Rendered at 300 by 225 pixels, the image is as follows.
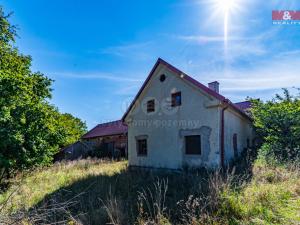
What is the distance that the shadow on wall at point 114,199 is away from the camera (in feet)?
17.7

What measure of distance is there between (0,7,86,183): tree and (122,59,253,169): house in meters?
5.00

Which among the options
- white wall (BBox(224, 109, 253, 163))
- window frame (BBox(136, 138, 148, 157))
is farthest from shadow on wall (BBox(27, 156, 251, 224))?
window frame (BBox(136, 138, 148, 157))

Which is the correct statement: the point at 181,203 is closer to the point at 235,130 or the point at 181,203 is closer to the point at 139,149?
the point at 235,130

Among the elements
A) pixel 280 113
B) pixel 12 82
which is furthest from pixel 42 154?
pixel 280 113

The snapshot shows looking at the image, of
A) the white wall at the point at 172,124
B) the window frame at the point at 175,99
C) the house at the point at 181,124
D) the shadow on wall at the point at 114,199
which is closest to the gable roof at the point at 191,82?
the house at the point at 181,124

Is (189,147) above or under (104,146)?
above

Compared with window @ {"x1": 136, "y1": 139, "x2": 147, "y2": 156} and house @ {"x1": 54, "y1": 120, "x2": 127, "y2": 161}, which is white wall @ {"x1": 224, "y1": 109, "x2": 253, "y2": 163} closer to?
window @ {"x1": 136, "y1": 139, "x2": 147, "y2": 156}

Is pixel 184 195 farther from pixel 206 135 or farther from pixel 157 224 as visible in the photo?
pixel 206 135

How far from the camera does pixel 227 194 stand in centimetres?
528

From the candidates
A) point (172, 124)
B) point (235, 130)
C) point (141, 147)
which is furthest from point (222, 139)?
point (141, 147)

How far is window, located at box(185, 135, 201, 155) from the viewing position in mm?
10773

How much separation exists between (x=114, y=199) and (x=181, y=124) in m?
6.00

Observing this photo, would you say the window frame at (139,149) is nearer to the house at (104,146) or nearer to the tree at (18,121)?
the tree at (18,121)

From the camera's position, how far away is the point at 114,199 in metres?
6.69
